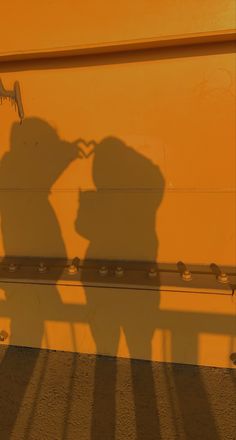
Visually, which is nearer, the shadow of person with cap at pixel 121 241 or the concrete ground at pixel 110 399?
the concrete ground at pixel 110 399

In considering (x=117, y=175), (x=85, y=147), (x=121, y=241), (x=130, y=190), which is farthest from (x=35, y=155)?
(x=121, y=241)

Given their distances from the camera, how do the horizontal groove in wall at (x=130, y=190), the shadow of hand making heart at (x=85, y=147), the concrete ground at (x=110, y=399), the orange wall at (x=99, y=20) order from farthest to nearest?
the shadow of hand making heart at (x=85, y=147)
the horizontal groove in wall at (x=130, y=190)
the concrete ground at (x=110, y=399)
the orange wall at (x=99, y=20)

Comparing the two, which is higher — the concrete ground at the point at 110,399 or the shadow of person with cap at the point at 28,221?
the shadow of person with cap at the point at 28,221

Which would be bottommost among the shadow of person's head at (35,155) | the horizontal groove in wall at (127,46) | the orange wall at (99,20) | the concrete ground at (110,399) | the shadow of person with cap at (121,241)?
the concrete ground at (110,399)

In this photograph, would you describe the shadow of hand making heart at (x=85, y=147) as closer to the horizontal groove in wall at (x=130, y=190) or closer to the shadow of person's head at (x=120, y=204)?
the shadow of person's head at (x=120, y=204)

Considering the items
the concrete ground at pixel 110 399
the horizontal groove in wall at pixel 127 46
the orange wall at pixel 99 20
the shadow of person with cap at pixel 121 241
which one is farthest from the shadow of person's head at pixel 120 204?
the concrete ground at pixel 110 399

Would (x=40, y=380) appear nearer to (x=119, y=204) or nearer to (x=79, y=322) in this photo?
(x=79, y=322)

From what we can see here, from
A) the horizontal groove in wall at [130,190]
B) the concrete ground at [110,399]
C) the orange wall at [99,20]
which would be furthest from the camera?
the horizontal groove in wall at [130,190]

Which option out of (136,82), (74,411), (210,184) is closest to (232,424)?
(74,411)

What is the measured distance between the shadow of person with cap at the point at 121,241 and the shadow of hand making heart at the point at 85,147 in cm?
4

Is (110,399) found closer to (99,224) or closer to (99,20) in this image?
(99,224)

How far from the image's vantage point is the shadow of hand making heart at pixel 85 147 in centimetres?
223

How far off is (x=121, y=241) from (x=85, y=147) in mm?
773

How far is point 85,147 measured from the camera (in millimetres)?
2246
